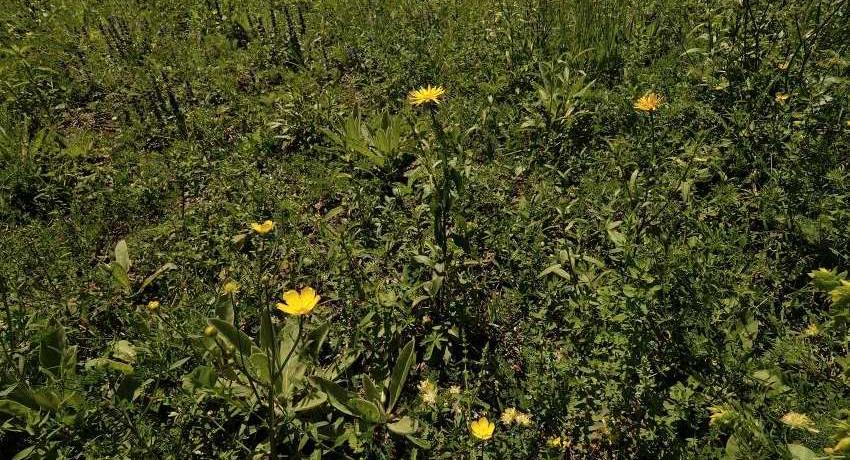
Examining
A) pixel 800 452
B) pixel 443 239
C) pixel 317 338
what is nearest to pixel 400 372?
pixel 317 338

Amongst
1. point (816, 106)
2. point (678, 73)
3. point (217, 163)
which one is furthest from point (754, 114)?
point (217, 163)

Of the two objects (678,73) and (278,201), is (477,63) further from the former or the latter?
(278,201)

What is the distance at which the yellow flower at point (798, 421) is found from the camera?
1.67 meters

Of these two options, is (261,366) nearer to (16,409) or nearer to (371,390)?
(371,390)

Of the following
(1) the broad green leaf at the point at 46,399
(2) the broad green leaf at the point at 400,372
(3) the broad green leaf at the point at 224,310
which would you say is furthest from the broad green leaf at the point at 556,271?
(1) the broad green leaf at the point at 46,399

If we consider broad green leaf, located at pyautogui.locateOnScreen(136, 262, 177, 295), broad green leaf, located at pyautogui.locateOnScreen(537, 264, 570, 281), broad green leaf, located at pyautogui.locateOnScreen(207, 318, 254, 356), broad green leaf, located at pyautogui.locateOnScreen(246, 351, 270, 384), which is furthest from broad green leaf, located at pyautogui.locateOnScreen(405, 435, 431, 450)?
broad green leaf, located at pyautogui.locateOnScreen(136, 262, 177, 295)

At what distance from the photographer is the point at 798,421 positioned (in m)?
1.68

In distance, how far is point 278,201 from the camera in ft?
10.1

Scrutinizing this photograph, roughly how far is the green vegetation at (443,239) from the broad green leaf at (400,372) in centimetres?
1

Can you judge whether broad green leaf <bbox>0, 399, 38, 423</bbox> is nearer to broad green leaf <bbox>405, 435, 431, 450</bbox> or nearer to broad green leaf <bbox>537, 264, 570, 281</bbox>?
broad green leaf <bbox>405, 435, 431, 450</bbox>

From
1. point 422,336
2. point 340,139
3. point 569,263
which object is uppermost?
point 340,139

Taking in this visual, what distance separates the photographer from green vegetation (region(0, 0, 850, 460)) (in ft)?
6.57

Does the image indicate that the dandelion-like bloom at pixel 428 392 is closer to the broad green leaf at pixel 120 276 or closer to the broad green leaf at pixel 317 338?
the broad green leaf at pixel 317 338

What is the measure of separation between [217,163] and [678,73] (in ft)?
8.80
